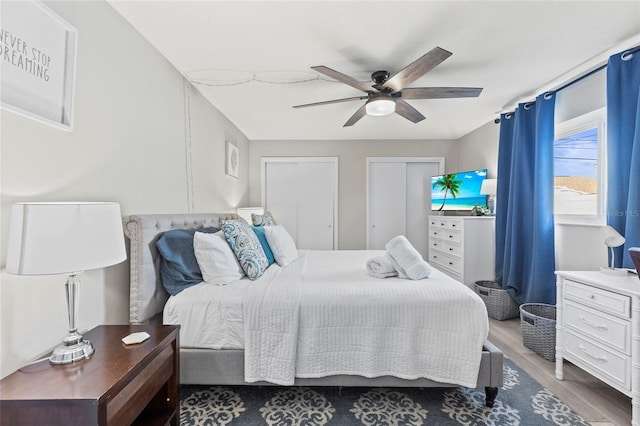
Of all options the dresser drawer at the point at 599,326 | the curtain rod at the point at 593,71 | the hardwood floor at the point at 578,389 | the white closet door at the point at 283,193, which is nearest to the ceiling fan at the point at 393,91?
the curtain rod at the point at 593,71

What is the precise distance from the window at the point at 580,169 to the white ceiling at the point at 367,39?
0.47 metres

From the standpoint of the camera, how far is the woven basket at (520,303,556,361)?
2256 millimetres

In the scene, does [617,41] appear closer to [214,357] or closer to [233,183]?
[214,357]

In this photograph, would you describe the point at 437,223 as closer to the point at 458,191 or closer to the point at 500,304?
the point at 458,191

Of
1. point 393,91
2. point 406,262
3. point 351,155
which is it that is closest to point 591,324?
point 406,262

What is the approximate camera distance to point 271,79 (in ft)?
8.09

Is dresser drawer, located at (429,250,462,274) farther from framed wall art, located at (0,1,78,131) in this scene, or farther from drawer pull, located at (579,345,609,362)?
framed wall art, located at (0,1,78,131)

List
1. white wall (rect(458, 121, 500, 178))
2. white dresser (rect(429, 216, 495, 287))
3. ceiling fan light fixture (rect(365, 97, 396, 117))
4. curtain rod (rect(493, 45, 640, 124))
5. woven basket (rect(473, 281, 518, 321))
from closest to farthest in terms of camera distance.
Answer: curtain rod (rect(493, 45, 640, 124)), ceiling fan light fixture (rect(365, 97, 396, 117)), woven basket (rect(473, 281, 518, 321)), white dresser (rect(429, 216, 495, 287)), white wall (rect(458, 121, 500, 178))

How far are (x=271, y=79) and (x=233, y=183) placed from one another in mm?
1756

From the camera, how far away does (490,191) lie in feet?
11.4

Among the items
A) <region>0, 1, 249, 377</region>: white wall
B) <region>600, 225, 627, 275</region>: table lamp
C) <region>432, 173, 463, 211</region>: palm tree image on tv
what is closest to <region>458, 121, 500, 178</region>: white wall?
<region>432, 173, 463, 211</region>: palm tree image on tv

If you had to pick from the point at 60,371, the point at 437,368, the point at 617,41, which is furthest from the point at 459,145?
the point at 60,371

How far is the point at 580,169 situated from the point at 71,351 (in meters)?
3.72

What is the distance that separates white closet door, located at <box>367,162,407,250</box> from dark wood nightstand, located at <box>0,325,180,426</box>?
3748 mm
